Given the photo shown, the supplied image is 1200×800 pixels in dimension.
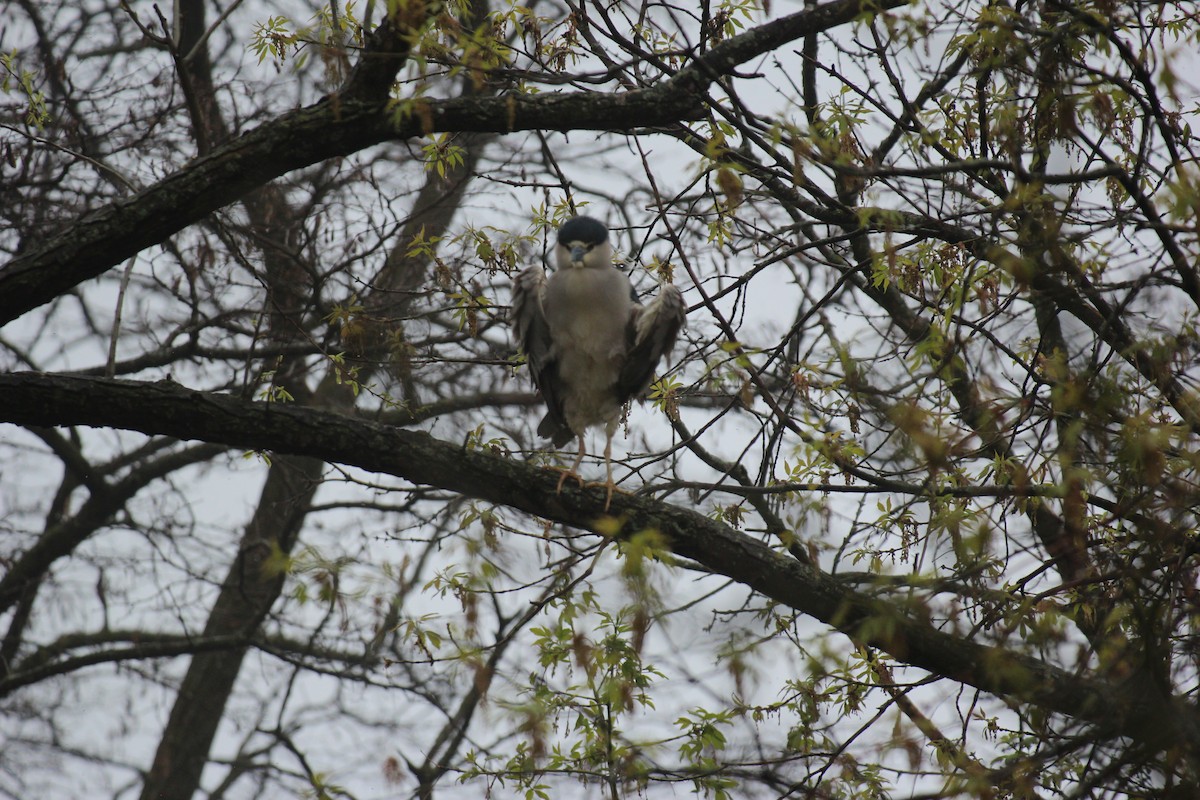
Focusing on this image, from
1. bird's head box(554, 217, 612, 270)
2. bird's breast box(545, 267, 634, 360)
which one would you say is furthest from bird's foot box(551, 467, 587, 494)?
bird's head box(554, 217, 612, 270)

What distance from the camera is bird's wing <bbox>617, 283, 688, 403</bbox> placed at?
16.6 feet

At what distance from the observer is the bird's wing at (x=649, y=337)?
505 cm

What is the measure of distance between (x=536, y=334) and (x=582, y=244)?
53 cm

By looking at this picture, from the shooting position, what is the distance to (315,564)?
3.81 meters

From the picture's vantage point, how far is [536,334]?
5.43m

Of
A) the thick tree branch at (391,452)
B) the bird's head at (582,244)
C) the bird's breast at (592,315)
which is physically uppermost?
the bird's head at (582,244)

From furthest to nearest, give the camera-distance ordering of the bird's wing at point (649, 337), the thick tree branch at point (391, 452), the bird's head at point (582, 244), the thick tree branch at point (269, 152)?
the bird's head at point (582, 244) → the bird's wing at point (649, 337) → the thick tree branch at point (269, 152) → the thick tree branch at point (391, 452)

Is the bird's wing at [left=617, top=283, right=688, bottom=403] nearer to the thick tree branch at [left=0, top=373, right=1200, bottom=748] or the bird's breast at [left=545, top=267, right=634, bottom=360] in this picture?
the bird's breast at [left=545, top=267, right=634, bottom=360]

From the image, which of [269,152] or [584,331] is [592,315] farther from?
[269,152]

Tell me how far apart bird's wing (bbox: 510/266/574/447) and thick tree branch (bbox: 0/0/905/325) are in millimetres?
1340

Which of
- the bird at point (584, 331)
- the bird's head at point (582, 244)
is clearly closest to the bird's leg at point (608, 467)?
the bird at point (584, 331)

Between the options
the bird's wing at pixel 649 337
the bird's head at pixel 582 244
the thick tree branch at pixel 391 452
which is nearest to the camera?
the thick tree branch at pixel 391 452

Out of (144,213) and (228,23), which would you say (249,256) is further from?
(144,213)

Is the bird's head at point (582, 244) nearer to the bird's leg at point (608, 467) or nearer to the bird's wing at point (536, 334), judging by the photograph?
the bird's wing at point (536, 334)
